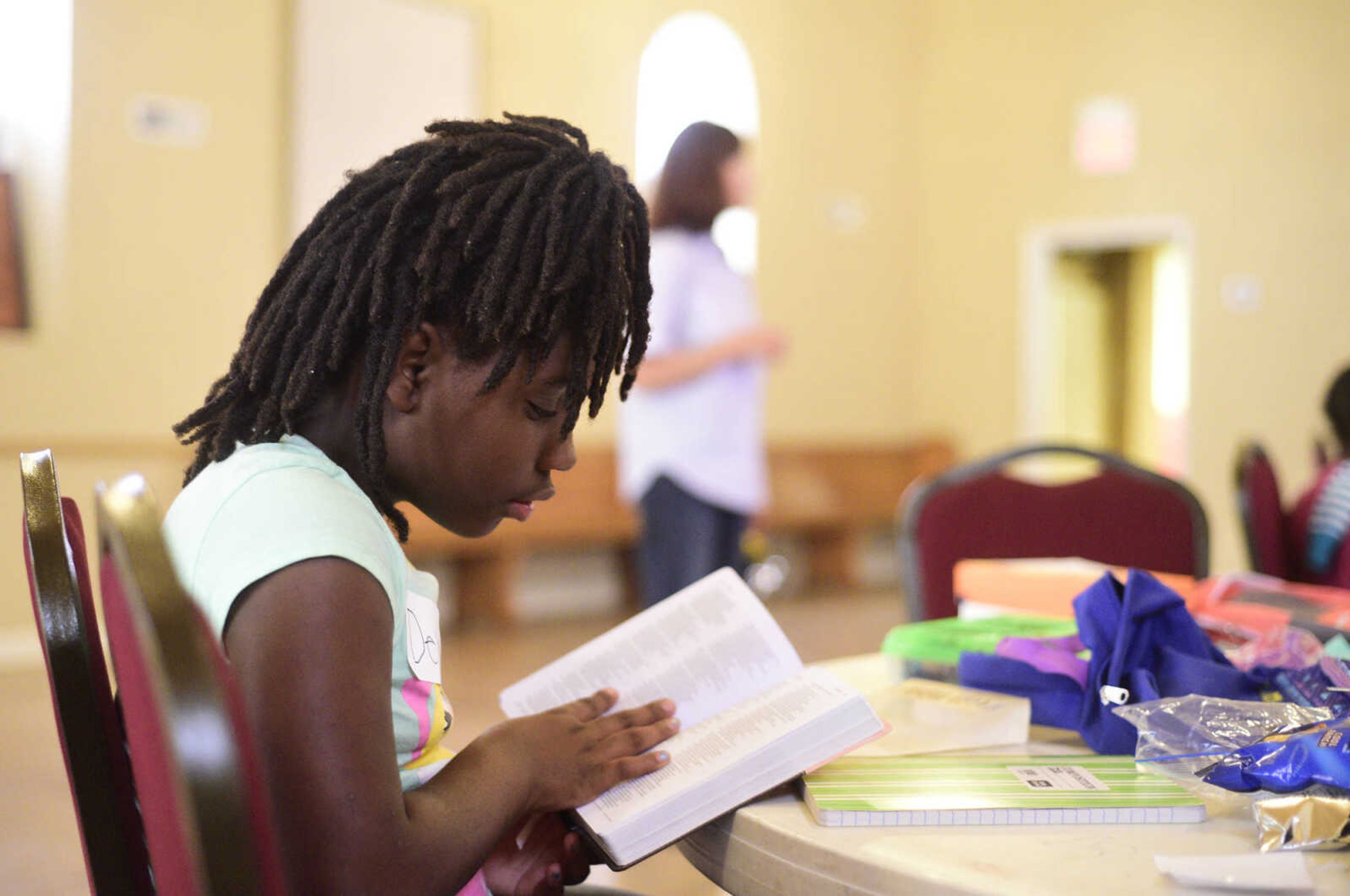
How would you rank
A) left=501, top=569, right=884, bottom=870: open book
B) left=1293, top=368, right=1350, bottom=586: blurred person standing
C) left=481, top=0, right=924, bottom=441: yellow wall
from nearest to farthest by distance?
left=501, top=569, right=884, bottom=870: open book, left=1293, top=368, right=1350, bottom=586: blurred person standing, left=481, top=0, right=924, bottom=441: yellow wall

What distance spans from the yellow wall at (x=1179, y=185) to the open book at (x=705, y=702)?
5.60 meters

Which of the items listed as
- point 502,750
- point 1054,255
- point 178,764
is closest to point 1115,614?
point 502,750

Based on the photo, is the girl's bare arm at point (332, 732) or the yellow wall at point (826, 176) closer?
the girl's bare arm at point (332, 732)

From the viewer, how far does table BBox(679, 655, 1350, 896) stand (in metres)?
0.61

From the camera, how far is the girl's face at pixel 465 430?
833mm

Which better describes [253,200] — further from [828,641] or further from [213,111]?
[828,641]

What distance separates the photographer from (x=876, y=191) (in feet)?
25.0

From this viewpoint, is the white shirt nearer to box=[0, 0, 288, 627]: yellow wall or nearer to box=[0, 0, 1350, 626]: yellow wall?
box=[0, 0, 288, 627]: yellow wall

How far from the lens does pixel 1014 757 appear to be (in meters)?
0.85

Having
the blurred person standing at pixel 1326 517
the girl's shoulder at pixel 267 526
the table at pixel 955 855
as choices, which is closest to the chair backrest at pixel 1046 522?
the blurred person standing at pixel 1326 517

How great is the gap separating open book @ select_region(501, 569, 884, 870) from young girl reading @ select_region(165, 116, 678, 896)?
3cm

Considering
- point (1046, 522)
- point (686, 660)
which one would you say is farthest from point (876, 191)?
point (686, 660)

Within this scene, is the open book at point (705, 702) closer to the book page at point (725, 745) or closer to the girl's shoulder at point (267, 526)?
the book page at point (725, 745)

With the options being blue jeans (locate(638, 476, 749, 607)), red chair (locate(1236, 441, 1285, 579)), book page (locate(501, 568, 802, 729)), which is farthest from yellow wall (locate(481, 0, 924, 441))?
book page (locate(501, 568, 802, 729))
